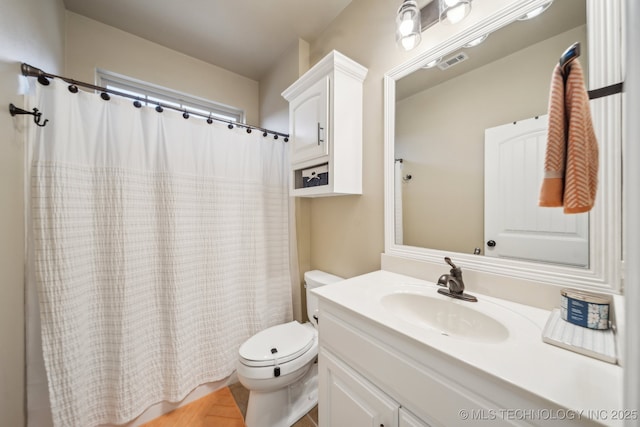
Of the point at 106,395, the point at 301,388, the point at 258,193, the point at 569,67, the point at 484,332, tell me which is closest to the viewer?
the point at 569,67

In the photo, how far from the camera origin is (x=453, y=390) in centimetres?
55

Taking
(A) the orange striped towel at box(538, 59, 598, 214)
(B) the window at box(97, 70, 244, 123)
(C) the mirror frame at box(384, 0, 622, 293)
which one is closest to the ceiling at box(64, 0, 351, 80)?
(B) the window at box(97, 70, 244, 123)

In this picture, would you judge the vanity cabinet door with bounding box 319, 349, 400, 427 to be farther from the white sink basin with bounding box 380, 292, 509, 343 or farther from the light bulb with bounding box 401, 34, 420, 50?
the light bulb with bounding box 401, 34, 420, 50

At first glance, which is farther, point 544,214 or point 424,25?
point 424,25

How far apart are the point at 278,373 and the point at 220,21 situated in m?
2.26

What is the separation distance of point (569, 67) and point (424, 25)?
31.1 inches

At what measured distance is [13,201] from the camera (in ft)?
2.95

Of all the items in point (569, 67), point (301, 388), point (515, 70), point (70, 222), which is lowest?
point (301, 388)

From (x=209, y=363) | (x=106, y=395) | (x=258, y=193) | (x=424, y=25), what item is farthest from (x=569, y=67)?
Answer: (x=106, y=395)

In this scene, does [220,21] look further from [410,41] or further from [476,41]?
[476,41]

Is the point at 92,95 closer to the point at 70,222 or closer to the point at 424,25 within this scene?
the point at 70,222

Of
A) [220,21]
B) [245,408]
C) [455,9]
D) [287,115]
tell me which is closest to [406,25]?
[455,9]

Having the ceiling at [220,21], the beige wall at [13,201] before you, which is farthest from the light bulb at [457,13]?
the beige wall at [13,201]

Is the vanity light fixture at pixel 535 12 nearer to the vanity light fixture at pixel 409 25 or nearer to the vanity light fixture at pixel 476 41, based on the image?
the vanity light fixture at pixel 476 41
